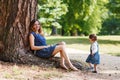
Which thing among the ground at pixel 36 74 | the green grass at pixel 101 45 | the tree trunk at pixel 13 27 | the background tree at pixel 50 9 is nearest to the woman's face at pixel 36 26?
the tree trunk at pixel 13 27

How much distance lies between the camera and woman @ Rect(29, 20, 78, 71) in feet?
31.5

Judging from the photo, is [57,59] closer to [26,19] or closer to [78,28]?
[26,19]

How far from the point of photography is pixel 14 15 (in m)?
9.48

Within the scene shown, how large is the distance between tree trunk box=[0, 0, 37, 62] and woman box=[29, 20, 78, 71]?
0.25 m

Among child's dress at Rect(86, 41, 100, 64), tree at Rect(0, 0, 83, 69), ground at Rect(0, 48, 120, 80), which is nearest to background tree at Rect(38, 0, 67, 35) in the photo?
child's dress at Rect(86, 41, 100, 64)

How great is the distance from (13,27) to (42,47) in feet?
3.38

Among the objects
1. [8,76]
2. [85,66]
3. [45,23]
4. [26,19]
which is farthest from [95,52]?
[45,23]

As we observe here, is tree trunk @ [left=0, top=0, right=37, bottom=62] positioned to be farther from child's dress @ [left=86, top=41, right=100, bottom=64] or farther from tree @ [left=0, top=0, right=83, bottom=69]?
child's dress @ [left=86, top=41, right=100, bottom=64]

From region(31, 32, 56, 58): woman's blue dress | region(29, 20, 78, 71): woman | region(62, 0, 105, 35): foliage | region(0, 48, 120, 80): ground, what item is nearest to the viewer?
region(0, 48, 120, 80): ground

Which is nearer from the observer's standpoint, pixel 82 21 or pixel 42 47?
pixel 42 47

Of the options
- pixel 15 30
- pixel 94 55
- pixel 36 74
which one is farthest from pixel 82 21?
pixel 36 74

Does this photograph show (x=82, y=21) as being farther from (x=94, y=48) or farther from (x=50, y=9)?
(x=94, y=48)

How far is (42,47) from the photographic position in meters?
9.91

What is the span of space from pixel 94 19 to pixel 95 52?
1763 inches
